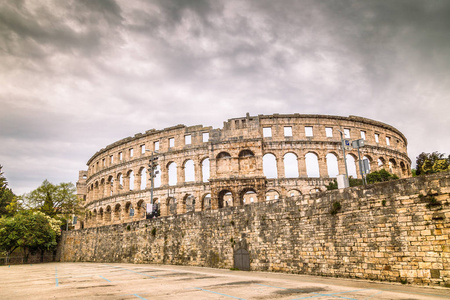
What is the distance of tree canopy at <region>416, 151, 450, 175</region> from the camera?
26.0m

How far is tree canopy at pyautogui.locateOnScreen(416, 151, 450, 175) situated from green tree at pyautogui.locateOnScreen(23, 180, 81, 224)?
41.2 meters

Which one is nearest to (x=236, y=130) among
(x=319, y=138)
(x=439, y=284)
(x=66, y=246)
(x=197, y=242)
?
(x=197, y=242)

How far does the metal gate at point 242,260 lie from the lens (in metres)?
14.8

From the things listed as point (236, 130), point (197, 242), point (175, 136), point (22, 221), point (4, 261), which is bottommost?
point (4, 261)

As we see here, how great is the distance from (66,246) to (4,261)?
5.72m

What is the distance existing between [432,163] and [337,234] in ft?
81.5

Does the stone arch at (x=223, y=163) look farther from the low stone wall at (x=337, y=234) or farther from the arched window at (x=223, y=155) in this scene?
the low stone wall at (x=337, y=234)

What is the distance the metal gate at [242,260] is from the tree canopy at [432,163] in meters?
20.4

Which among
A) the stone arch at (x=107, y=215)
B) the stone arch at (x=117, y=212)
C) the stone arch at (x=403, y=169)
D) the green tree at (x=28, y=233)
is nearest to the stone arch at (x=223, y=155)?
the green tree at (x=28, y=233)

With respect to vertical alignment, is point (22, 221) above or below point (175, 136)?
below

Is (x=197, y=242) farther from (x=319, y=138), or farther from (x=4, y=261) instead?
(x=4, y=261)

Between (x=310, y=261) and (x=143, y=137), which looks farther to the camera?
(x=143, y=137)

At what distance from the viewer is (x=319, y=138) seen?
112 ft

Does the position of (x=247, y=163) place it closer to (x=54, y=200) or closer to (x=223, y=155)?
(x=223, y=155)
